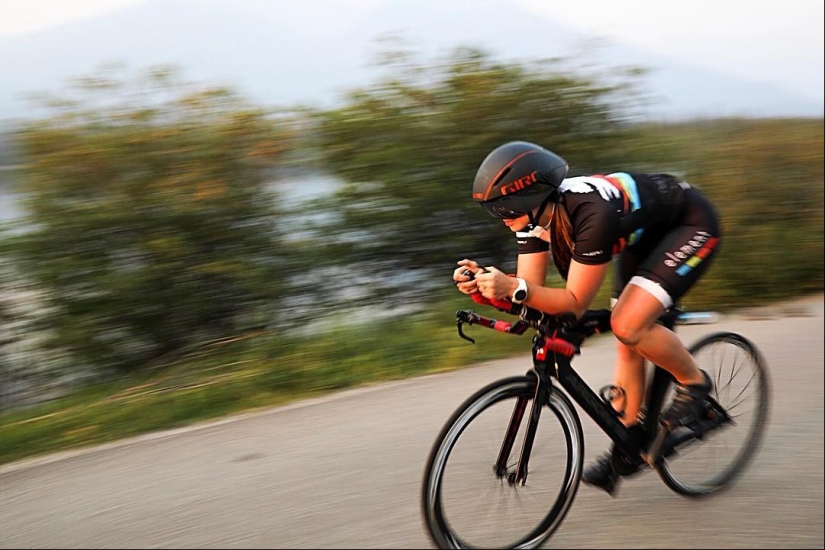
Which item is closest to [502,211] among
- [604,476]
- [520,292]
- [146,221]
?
[520,292]

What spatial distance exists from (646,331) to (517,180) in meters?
0.88

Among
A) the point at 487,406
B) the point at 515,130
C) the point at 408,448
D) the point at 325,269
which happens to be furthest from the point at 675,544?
the point at 515,130

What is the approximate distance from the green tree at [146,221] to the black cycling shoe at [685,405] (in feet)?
11.2

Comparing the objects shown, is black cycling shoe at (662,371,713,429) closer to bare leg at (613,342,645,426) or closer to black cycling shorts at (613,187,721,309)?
bare leg at (613,342,645,426)

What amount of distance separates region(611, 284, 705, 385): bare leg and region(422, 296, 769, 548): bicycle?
0.27 ft

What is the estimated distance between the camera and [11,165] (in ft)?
19.0

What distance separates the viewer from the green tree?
5734 millimetres

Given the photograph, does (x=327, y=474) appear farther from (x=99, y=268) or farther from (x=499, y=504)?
(x=99, y=268)

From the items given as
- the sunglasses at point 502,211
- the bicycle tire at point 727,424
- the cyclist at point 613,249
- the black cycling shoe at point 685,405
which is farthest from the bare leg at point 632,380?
the sunglasses at point 502,211

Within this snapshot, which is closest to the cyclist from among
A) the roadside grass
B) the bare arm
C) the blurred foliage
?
the bare arm

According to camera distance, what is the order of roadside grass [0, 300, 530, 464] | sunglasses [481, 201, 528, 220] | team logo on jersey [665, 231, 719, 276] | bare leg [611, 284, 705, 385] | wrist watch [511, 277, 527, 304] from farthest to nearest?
roadside grass [0, 300, 530, 464], team logo on jersey [665, 231, 719, 276], bare leg [611, 284, 705, 385], sunglasses [481, 201, 528, 220], wrist watch [511, 277, 527, 304]

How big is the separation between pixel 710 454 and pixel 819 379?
2022mm

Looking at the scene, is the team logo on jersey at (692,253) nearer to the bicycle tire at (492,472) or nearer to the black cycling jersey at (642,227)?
the black cycling jersey at (642,227)

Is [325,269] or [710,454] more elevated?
[325,269]
